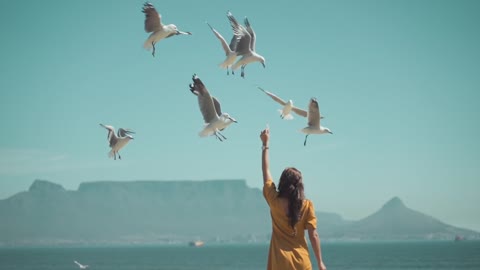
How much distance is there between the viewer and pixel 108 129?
9.59 m

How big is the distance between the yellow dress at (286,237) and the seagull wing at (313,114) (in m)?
4.19

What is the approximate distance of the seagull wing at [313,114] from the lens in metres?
8.95

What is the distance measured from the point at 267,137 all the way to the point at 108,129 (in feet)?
16.0

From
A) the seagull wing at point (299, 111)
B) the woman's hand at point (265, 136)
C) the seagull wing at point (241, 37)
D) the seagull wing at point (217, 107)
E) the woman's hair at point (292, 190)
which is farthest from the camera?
the seagull wing at point (299, 111)

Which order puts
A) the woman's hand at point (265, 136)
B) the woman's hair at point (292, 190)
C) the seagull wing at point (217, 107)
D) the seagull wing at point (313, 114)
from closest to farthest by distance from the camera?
the woman's hair at point (292, 190) < the woman's hand at point (265, 136) < the seagull wing at point (217, 107) < the seagull wing at point (313, 114)

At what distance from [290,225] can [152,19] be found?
16.7ft

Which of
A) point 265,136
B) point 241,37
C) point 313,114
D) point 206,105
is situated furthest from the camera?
point 241,37

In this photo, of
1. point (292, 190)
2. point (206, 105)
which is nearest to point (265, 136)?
point (292, 190)

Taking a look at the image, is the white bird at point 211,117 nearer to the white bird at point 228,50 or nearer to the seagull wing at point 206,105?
the seagull wing at point 206,105

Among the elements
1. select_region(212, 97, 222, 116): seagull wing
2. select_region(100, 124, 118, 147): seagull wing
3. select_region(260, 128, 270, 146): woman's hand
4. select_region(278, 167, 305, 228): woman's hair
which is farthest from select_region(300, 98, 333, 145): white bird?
select_region(278, 167, 305, 228): woman's hair

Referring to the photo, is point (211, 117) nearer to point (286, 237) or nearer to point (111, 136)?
point (111, 136)

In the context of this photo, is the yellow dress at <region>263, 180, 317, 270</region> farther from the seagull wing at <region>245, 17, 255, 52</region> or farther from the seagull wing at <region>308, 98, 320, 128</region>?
the seagull wing at <region>245, 17, 255, 52</region>

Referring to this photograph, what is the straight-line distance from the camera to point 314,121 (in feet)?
30.2

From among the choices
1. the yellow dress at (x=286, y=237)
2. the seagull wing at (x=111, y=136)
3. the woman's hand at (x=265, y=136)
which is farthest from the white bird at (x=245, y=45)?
the yellow dress at (x=286, y=237)
